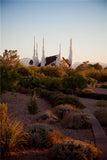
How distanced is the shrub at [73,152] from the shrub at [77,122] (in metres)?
2.30

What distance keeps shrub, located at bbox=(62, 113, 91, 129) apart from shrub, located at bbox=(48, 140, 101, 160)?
7.54ft

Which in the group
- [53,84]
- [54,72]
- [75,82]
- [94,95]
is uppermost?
[54,72]

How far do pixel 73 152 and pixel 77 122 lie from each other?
264 cm

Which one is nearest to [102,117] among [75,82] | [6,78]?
[6,78]

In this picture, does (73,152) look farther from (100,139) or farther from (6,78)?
(6,78)

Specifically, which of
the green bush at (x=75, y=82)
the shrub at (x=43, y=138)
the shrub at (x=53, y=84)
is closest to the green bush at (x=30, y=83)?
the shrub at (x=53, y=84)

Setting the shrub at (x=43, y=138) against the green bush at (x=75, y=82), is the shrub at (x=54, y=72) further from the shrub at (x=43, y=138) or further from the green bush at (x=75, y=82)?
the shrub at (x=43, y=138)

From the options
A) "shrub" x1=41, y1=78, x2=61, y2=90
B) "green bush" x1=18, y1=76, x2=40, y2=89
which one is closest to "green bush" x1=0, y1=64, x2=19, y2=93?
"green bush" x1=18, y1=76, x2=40, y2=89

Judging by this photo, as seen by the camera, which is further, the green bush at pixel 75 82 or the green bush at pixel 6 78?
the green bush at pixel 75 82

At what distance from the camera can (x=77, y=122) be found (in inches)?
235

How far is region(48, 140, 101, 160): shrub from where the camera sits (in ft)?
11.0

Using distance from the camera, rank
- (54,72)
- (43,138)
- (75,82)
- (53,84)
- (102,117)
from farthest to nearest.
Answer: (54,72)
(53,84)
(75,82)
(102,117)
(43,138)

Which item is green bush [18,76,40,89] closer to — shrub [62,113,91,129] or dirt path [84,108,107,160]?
shrub [62,113,91,129]

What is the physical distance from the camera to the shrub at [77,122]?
5.92m
